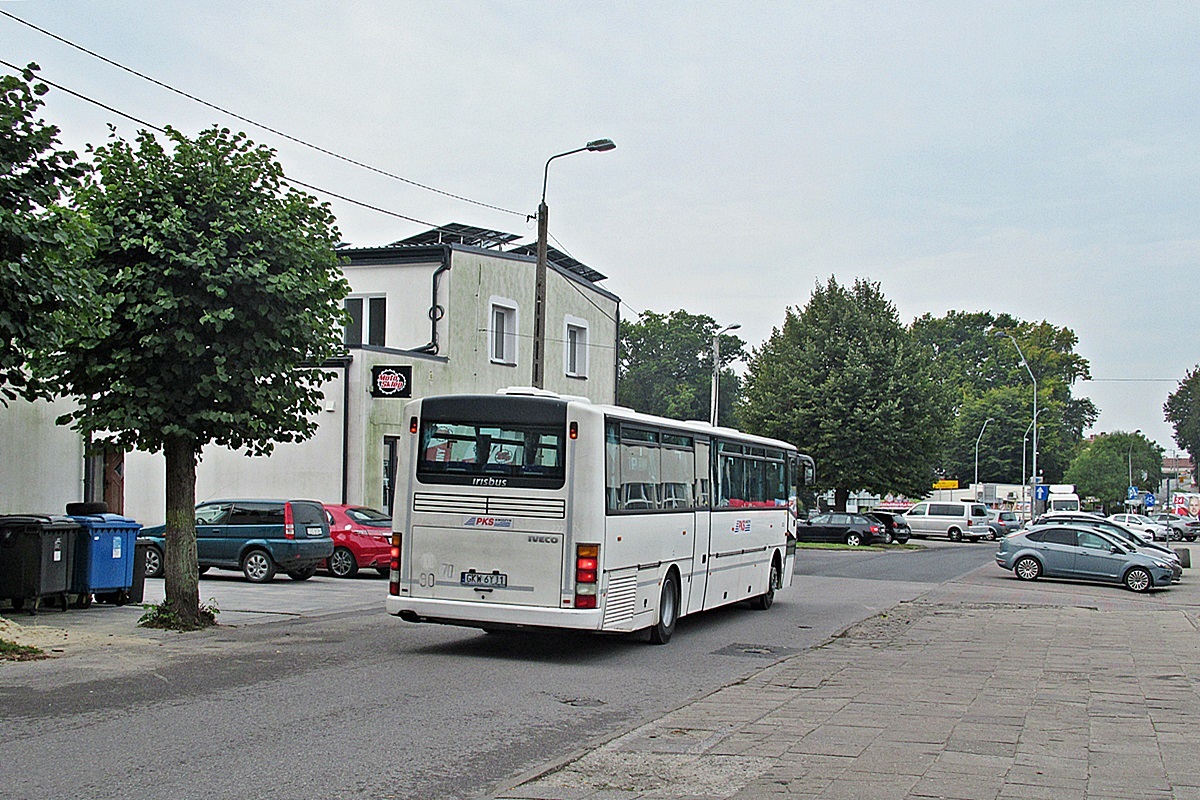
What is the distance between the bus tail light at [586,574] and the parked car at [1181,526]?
60.0 meters

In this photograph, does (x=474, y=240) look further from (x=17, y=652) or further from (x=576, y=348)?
(x=17, y=652)

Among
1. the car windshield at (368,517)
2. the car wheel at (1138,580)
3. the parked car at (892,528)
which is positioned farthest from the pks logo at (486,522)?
Answer: the parked car at (892,528)

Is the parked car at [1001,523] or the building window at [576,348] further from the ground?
the building window at [576,348]

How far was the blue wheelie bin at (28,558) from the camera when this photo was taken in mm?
15469

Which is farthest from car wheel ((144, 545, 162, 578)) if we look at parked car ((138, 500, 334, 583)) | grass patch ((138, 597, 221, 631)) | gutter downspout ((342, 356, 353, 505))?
grass patch ((138, 597, 221, 631))

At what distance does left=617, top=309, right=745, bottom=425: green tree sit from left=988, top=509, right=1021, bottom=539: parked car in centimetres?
3435

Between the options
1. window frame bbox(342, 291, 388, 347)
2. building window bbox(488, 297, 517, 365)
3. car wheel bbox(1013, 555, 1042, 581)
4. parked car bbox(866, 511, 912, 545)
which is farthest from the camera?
parked car bbox(866, 511, 912, 545)

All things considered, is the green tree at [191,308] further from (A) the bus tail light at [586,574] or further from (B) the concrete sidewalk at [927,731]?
(B) the concrete sidewalk at [927,731]

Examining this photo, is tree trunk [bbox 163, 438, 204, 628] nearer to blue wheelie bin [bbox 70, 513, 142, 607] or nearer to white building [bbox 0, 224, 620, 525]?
blue wheelie bin [bbox 70, 513, 142, 607]

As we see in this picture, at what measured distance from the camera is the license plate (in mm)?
13047

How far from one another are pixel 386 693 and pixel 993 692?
5666mm

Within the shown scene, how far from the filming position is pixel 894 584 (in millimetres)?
28047

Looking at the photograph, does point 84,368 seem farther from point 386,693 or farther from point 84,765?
point 84,765

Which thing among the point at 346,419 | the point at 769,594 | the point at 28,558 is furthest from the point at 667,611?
the point at 346,419
